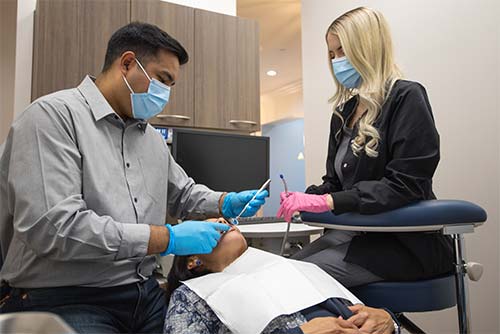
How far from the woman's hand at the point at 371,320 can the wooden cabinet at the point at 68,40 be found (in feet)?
6.16

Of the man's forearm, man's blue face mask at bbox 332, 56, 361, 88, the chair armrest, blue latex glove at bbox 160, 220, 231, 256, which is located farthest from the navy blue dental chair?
man's blue face mask at bbox 332, 56, 361, 88

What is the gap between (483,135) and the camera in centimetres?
180

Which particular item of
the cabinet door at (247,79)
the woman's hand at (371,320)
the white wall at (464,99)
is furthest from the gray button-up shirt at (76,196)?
the white wall at (464,99)

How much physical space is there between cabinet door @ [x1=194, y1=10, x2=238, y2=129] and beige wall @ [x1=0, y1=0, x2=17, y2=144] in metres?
1.20

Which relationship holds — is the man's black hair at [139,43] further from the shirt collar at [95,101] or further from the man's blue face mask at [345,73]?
the man's blue face mask at [345,73]

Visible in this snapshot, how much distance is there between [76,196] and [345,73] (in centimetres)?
107

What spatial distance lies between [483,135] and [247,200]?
121 cm

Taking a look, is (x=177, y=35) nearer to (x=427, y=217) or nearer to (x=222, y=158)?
(x=222, y=158)

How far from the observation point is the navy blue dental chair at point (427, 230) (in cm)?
103

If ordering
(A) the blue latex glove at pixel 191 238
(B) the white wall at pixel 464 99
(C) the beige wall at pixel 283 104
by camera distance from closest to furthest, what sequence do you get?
(A) the blue latex glove at pixel 191 238
(B) the white wall at pixel 464 99
(C) the beige wall at pixel 283 104

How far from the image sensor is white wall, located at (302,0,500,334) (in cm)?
176

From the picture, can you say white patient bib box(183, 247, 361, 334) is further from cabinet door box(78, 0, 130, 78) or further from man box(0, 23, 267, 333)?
cabinet door box(78, 0, 130, 78)

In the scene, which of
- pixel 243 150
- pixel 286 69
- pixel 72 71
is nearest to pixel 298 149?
pixel 286 69

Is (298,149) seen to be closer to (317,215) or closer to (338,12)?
(338,12)
